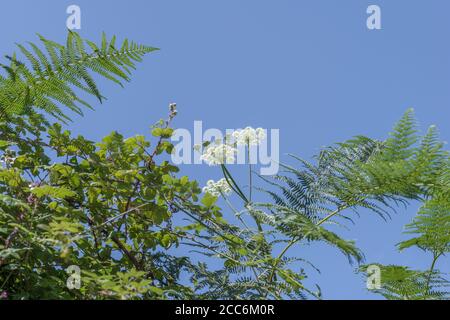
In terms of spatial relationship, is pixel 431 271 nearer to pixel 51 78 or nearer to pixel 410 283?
pixel 410 283

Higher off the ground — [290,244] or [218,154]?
[218,154]

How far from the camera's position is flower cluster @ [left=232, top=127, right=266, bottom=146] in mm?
2920

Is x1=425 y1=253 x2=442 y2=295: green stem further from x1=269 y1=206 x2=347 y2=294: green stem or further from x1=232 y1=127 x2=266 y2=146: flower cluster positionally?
x1=232 y1=127 x2=266 y2=146: flower cluster

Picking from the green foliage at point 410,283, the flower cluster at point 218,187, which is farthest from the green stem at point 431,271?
the flower cluster at point 218,187

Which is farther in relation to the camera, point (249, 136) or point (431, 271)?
point (249, 136)

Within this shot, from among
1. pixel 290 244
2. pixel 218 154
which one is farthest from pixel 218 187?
pixel 290 244

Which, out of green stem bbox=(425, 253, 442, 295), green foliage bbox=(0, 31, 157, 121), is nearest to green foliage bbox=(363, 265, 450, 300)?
green stem bbox=(425, 253, 442, 295)

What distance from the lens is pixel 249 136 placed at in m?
2.93

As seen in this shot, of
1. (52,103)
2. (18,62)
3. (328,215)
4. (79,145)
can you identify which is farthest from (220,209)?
(18,62)

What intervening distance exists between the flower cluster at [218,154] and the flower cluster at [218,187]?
0.33 feet

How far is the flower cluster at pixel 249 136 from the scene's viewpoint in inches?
115

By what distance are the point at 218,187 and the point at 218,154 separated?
0.52 ft

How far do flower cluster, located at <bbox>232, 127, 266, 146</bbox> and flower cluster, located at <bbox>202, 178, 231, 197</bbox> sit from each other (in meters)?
0.23
